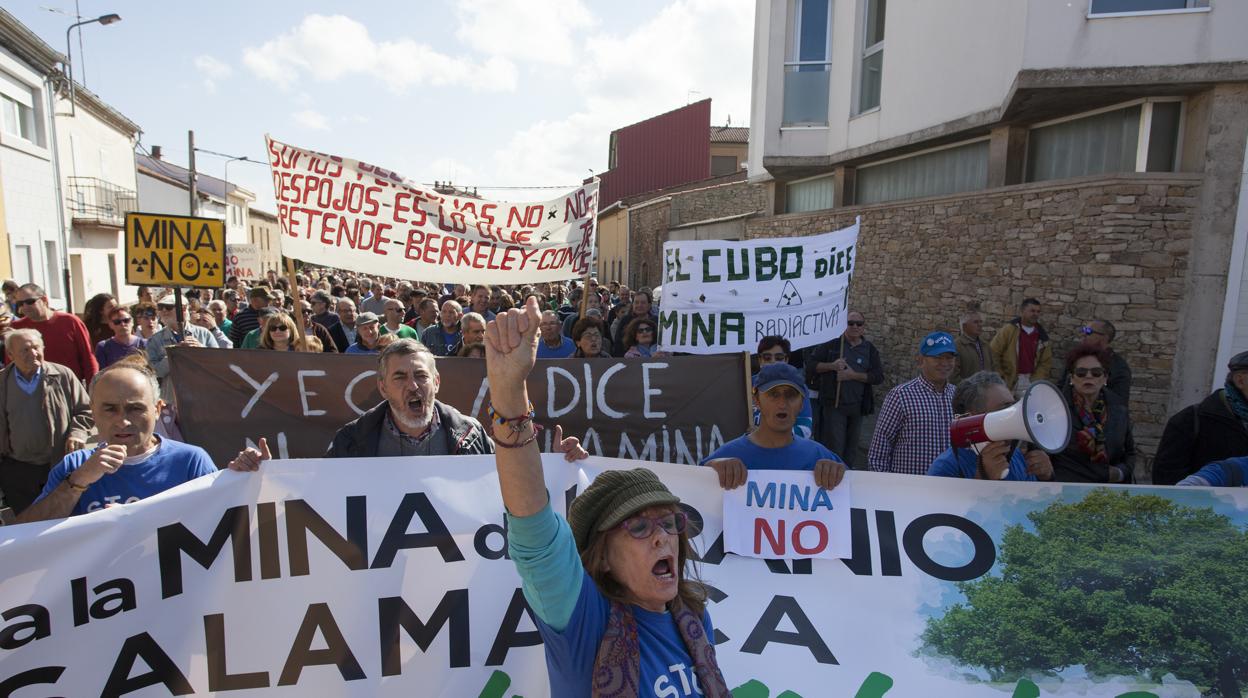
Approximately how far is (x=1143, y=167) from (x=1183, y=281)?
4.27 feet

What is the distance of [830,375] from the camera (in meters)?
7.11

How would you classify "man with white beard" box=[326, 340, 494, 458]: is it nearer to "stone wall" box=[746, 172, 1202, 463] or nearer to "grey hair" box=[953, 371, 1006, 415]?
"grey hair" box=[953, 371, 1006, 415]

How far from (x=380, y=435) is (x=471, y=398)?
1162mm

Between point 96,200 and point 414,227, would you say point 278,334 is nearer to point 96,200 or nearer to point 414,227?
point 414,227

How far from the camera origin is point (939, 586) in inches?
115

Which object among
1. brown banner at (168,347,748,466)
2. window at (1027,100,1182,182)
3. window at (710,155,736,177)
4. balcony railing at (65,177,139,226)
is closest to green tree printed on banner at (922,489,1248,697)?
brown banner at (168,347,748,466)

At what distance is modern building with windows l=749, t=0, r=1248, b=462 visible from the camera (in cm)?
750

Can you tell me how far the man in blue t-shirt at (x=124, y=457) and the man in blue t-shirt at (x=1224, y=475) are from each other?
13.4ft

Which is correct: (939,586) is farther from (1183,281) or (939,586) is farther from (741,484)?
(1183,281)

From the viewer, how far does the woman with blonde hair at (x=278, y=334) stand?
649 cm

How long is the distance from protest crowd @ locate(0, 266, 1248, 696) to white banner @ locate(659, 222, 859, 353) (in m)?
0.34

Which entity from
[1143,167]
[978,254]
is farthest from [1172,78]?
[978,254]

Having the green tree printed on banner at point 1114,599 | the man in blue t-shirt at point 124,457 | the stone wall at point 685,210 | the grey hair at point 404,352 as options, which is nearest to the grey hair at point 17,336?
the man in blue t-shirt at point 124,457

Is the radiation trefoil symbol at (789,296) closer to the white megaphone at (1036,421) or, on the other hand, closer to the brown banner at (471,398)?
the brown banner at (471,398)
